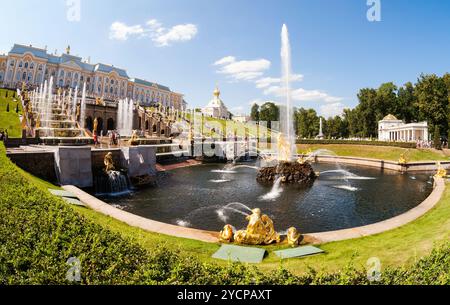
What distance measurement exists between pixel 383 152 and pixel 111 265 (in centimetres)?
5667

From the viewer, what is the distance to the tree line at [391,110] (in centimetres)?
5950

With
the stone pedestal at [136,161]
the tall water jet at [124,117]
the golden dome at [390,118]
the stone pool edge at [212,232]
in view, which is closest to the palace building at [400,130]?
the golden dome at [390,118]

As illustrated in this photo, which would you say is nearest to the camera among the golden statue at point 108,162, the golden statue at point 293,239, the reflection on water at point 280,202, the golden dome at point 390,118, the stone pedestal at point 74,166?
the golden statue at point 293,239

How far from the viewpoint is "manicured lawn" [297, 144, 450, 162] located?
155ft

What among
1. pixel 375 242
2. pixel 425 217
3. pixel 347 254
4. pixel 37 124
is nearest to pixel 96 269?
→ pixel 347 254

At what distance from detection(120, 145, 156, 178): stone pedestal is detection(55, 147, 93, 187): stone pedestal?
3.79 metres

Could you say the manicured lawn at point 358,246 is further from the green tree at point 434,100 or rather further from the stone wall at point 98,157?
the green tree at point 434,100

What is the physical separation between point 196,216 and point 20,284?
1089cm

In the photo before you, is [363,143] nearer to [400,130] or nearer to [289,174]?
[400,130]

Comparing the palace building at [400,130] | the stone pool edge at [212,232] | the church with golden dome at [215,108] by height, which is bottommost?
the stone pool edge at [212,232]

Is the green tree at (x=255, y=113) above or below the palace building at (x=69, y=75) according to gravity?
below

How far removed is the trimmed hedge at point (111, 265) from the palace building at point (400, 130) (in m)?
66.6

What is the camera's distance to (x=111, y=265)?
4.83 meters

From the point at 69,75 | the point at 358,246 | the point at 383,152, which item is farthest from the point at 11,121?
the point at 69,75
